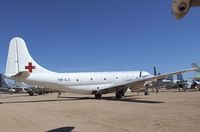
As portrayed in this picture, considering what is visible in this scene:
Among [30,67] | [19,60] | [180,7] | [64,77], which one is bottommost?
[180,7]

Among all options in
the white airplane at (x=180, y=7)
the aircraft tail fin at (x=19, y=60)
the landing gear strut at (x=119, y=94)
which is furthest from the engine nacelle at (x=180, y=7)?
the landing gear strut at (x=119, y=94)

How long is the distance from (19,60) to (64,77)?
536 cm

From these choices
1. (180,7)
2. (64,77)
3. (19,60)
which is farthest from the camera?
(64,77)

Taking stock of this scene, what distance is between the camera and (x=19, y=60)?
32.3 metres

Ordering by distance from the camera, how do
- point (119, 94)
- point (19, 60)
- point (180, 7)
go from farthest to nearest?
point (119, 94), point (19, 60), point (180, 7)

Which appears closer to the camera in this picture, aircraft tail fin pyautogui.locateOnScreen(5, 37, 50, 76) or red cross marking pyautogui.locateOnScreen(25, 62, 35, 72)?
aircraft tail fin pyautogui.locateOnScreen(5, 37, 50, 76)

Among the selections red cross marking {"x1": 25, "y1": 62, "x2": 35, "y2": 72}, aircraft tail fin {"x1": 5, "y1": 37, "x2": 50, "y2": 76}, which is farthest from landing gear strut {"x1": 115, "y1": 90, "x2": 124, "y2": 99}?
red cross marking {"x1": 25, "y1": 62, "x2": 35, "y2": 72}

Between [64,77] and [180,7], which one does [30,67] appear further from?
[180,7]

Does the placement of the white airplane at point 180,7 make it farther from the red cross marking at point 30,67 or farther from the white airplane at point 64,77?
the red cross marking at point 30,67

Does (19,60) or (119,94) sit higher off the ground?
(19,60)

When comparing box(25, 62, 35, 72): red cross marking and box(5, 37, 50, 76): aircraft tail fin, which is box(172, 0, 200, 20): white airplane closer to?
box(5, 37, 50, 76): aircraft tail fin

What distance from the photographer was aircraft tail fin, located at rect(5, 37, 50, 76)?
1255 inches

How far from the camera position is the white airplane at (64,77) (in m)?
32.0

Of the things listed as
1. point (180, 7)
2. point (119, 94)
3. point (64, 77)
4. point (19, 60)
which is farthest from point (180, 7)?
point (119, 94)
